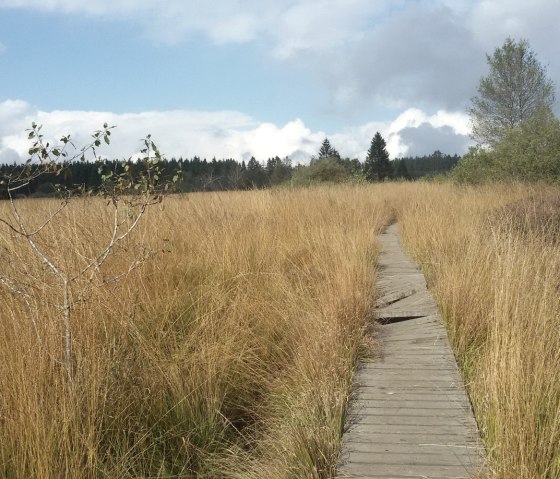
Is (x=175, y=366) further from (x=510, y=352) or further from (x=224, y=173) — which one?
(x=224, y=173)

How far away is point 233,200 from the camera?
931cm

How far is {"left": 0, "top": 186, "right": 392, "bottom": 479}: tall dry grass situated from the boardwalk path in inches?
5.0

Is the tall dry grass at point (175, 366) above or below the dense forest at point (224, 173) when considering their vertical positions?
below

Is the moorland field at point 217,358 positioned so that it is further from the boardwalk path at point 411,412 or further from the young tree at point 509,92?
the young tree at point 509,92

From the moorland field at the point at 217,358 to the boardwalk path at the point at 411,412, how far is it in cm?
9

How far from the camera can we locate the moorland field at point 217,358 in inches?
87.4

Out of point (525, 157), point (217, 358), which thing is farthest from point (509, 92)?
point (217, 358)

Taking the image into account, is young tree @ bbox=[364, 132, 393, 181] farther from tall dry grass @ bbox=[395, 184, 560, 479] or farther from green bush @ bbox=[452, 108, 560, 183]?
tall dry grass @ bbox=[395, 184, 560, 479]

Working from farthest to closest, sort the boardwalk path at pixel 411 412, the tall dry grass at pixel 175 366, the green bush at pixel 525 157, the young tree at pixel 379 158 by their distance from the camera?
the young tree at pixel 379 158
the green bush at pixel 525 157
the tall dry grass at pixel 175 366
the boardwalk path at pixel 411 412

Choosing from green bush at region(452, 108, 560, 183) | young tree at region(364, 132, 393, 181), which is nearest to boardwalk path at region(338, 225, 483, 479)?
green bush at region(452, 108, 560, 183)

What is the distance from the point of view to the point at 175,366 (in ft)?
10.1

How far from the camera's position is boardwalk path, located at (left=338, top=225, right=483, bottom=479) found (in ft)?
7.09

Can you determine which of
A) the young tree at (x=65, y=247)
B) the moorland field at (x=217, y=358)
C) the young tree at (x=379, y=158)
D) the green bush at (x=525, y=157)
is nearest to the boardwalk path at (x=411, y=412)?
the moorland field at (x=217, y=358)

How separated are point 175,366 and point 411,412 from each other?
1350 mm
